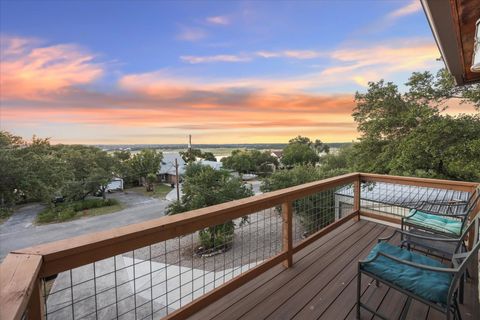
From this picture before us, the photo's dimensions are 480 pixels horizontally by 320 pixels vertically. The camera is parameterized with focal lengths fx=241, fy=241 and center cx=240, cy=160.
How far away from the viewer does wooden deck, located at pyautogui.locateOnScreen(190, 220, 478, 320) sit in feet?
6.14

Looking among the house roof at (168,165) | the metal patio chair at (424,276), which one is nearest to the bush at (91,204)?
the house roof at (168,165)

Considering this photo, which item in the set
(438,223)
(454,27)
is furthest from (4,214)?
(454,27)

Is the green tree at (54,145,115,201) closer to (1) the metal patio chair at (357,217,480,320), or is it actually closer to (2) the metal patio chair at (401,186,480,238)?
(2) the metal patio chair at (401,186,480,238)

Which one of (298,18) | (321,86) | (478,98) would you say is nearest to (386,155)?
(478,98)

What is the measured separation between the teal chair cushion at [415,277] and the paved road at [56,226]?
58.7 ft

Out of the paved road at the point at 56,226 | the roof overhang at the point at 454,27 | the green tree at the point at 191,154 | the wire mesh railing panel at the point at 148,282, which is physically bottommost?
the paved road at the point at 56,226

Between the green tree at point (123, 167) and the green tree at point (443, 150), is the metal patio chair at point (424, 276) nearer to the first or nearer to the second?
the green tree at point (443, 150)

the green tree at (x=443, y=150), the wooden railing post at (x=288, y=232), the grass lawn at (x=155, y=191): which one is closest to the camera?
the wooden railing post at (x=288, y=232)

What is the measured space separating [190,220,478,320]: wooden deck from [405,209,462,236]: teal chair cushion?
1.63 ft

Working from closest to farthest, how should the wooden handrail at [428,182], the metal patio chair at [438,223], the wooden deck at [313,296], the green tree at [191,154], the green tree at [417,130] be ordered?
1. the wooden deck at [313,296]
2. the metal patio chair at [438,223]
3. the wooden handrail at [428,182]
4. the green tree at [417,130]
5. the green tree at [191,154]

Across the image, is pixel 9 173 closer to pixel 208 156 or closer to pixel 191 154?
pixel 191 154

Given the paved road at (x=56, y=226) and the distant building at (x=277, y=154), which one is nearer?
the paved road at (x=56, y=226)

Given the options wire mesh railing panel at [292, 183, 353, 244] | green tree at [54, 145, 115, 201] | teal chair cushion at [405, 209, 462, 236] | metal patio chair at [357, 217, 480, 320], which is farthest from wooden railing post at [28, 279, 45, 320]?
green tree at [54, 145, 115, 201]

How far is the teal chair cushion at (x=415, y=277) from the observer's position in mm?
1413
